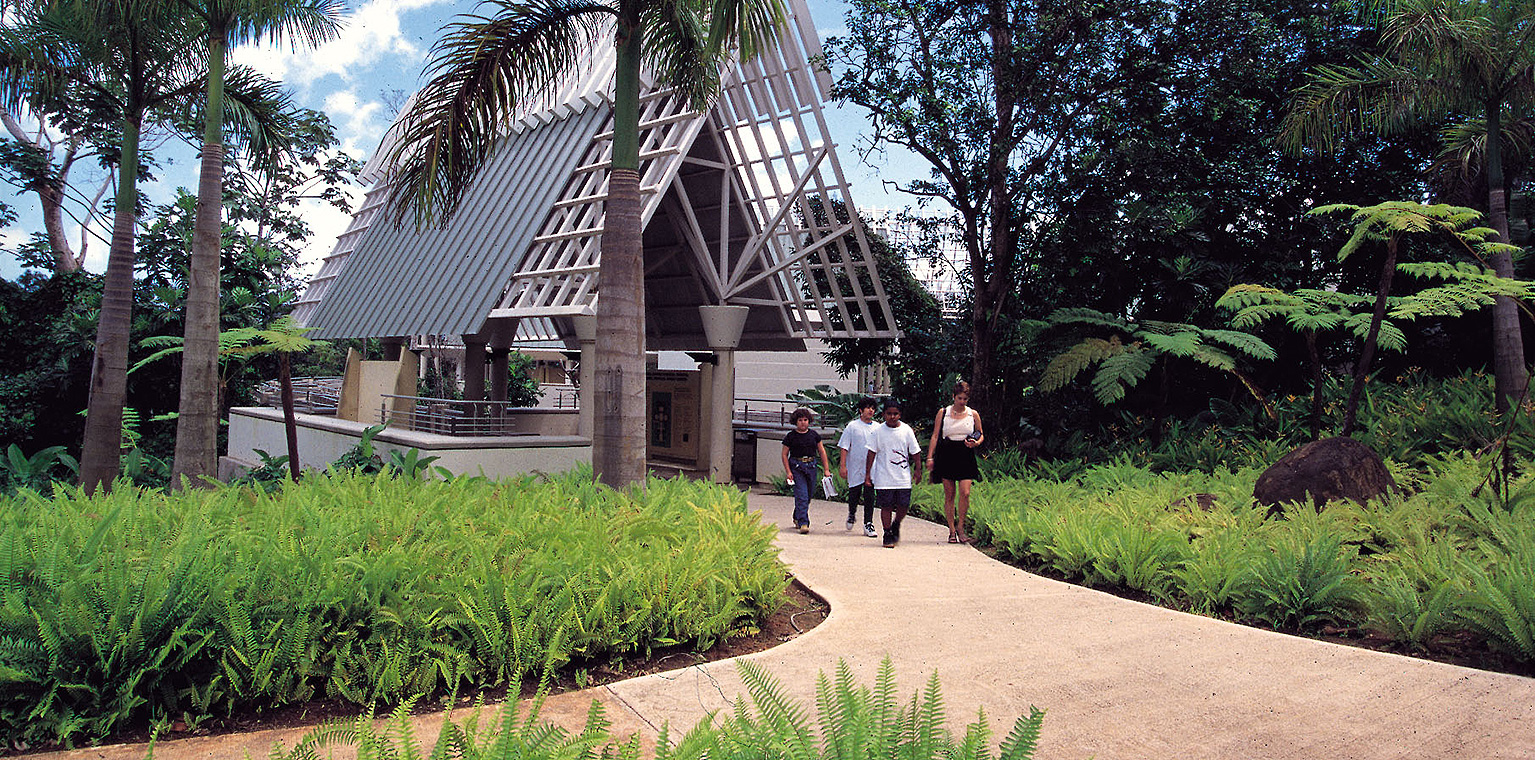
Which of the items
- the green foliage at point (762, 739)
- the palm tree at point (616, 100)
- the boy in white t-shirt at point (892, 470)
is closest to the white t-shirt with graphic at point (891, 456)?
the boy in white t-shirt at point (892, 470)

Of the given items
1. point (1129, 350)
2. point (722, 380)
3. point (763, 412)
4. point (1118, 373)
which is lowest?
point (763, 412)

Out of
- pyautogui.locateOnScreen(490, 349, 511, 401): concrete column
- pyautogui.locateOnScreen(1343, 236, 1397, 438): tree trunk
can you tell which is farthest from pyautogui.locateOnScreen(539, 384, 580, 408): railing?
pyautogui.locateOnScreen(1343, 236, 1397, 438): tree trunk

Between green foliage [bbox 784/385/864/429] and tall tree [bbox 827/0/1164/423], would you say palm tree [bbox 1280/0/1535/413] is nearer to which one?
tall tree [bbox 827/0/1164/423]

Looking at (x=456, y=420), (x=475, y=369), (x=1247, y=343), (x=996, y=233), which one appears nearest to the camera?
(x=1247, y=343)

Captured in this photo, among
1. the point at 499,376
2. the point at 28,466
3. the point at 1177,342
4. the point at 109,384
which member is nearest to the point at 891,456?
the point at 1177,342

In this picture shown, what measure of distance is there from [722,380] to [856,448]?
7.67 metres

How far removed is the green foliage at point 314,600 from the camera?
14.6 feet

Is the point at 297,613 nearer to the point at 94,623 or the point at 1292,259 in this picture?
the point at 94,623

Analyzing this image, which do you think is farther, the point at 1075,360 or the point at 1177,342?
the point at 1075,360

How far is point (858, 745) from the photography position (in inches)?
118

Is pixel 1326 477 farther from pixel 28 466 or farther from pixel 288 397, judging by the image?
pixel 28 466

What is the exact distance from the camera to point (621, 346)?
29.9ft

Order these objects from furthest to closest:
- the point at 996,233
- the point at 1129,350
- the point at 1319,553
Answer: the point at 996,233 → the point at 1129,350 → the point at 1319,553

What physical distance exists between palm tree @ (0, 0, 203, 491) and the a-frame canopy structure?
456cm
